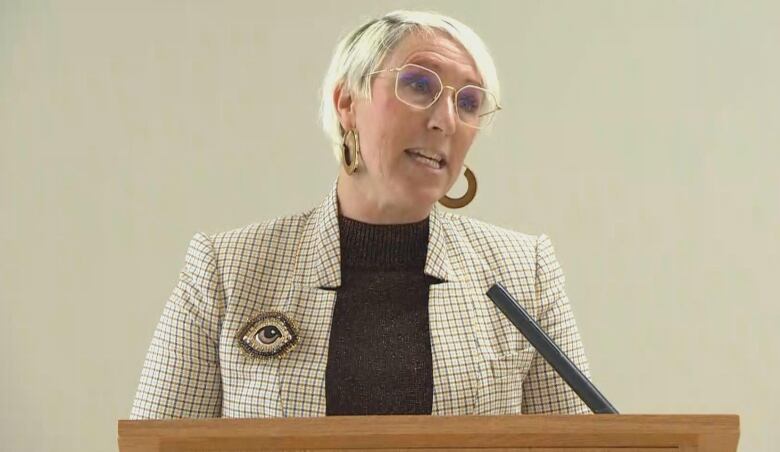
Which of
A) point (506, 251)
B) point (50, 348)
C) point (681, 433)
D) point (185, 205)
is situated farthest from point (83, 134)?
point (681, 433)

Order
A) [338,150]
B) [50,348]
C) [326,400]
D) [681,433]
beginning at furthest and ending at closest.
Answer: [50,348] < [338,150] < [326,400] < [681,433]

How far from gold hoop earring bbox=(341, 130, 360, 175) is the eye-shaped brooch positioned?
0.23 metres

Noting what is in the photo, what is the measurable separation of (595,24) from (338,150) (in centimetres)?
122

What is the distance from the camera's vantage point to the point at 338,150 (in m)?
1.62

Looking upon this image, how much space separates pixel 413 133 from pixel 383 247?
0.18m

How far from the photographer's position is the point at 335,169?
259cm

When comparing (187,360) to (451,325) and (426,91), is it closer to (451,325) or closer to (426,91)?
(451,325)

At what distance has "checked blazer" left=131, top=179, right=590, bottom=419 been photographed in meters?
1.47

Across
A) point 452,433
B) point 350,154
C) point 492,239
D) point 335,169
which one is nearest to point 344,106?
point 350,154

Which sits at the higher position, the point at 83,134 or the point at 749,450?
the point at 83,134

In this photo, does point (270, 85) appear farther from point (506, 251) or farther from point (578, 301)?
point (506, 251)

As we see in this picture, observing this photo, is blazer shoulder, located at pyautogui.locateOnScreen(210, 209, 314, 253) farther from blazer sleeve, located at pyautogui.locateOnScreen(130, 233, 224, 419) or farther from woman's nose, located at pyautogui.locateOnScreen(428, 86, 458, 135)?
woman's nose, located at pyautogui.locateOnScreen(428, 86, 458, 135)

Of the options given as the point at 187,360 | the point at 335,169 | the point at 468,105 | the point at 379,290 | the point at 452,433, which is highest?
the point at 335,169

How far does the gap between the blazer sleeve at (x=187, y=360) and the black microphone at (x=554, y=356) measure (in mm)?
459
